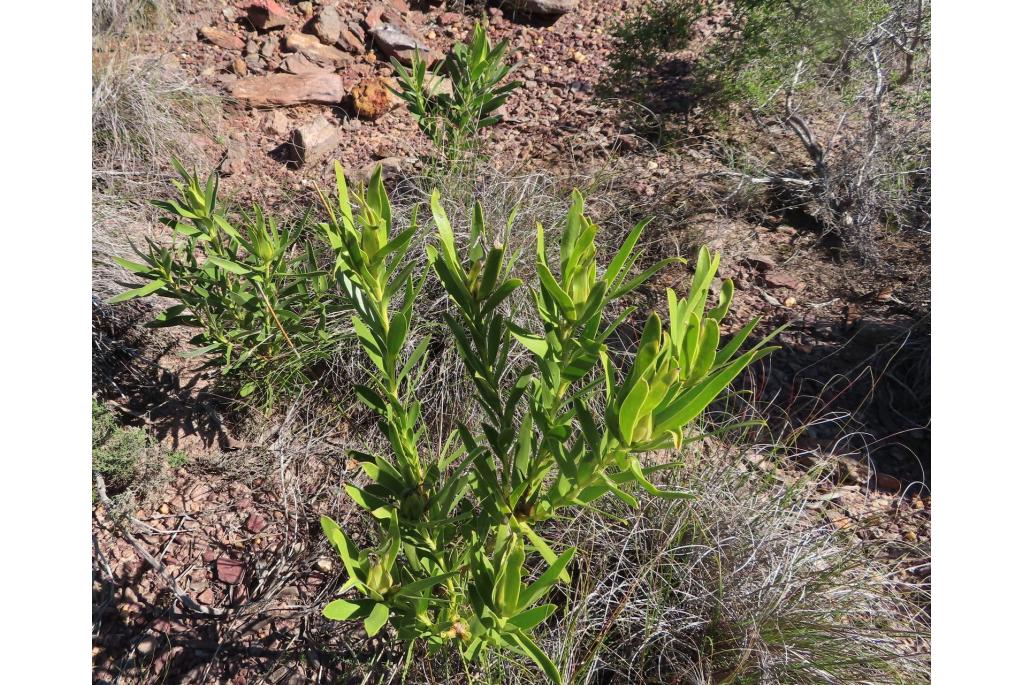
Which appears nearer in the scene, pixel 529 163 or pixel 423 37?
pixel 529 163

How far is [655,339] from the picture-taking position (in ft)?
2.12

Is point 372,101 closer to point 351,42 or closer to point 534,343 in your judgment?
point 351,42

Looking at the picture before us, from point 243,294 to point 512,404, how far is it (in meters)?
1.07

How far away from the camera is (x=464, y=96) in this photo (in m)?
2.57

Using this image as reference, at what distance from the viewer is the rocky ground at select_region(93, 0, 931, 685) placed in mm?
1586

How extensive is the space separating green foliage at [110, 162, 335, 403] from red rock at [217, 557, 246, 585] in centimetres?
48

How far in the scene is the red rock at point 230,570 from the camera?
1667mm

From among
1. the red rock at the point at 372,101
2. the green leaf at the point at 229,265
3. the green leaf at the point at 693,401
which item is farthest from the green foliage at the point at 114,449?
the red rock at the point at 372,101

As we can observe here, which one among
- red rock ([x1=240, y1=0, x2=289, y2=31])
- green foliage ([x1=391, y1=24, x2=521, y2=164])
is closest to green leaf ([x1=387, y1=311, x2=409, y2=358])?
green foliage ([x1=391, y1=24, x2=521, y2=164])

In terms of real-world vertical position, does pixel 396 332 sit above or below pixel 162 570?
above

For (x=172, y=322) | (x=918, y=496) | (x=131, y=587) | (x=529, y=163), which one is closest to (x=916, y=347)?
(x=918, y=496)

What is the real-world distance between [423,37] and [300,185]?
5.07 ft

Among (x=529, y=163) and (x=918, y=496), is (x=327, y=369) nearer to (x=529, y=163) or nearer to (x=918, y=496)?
(x=529, y=163)

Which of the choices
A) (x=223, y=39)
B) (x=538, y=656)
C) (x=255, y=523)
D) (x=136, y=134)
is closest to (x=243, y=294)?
(x=255, y=523)
